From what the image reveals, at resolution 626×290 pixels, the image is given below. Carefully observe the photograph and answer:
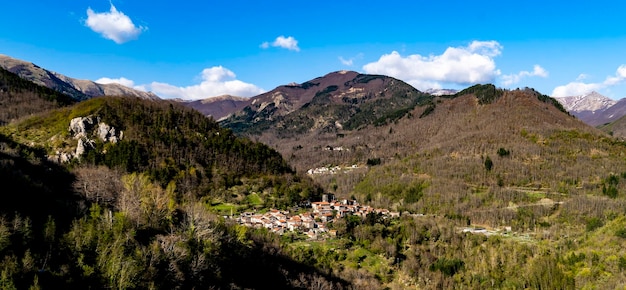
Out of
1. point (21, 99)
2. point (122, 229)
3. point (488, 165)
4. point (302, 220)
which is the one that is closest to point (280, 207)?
point (302, 220)

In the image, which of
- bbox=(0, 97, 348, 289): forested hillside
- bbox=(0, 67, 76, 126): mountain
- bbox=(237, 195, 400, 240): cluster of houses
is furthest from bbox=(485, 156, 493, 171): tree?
bbox=(0, 67, 76, 126): mountain

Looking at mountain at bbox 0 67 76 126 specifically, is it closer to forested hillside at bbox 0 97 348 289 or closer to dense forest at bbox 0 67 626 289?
dense forest at bbox 0 67 626 289

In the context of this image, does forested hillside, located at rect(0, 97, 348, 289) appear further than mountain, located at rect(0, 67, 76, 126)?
No

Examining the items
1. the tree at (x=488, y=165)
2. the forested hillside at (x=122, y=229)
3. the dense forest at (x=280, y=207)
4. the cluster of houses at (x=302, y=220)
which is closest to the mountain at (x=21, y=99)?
the dense forest at (x=280, y=207)

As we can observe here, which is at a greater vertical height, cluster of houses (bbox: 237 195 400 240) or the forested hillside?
the forested hillside

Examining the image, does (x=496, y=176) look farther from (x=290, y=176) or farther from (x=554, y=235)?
(x=290, y=176)

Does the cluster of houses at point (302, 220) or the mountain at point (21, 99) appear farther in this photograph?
the mountain at point (21, 99)

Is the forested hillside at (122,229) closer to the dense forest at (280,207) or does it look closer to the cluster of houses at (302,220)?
the dense forest at (280,207)

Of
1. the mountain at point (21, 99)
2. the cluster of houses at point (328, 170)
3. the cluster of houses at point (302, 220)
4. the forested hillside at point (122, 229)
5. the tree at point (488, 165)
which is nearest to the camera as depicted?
the forested hillside at point (122, 229)
